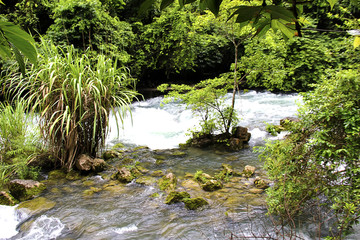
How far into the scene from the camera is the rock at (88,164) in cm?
376

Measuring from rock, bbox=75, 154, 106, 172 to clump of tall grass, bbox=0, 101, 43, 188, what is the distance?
1.97 ft

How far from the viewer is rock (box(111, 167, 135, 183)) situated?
373cm

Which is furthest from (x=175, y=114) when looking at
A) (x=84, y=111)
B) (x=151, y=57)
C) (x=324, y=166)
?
(x=324, y=166)

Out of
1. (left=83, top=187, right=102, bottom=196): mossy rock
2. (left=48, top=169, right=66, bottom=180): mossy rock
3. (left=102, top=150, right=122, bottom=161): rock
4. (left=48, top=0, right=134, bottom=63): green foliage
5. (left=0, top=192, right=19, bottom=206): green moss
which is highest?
(left=48, top=0, right=134, bottom=63): green foliage

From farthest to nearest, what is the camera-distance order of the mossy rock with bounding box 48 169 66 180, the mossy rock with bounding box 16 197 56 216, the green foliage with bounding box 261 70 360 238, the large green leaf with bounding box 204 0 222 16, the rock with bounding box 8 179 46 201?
the mossy rock with bounding box 48 169 66 180 → the rock with bounding box 8 179 46 201 → the mossy rock with bounding box 16 197 56 216 → the green foliage with bounding box 261 70 360 238 → the large green leaf with bounding box 204 0 222 16

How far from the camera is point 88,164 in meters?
3.82

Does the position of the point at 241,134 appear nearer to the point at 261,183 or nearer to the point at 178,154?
the point at 178,154

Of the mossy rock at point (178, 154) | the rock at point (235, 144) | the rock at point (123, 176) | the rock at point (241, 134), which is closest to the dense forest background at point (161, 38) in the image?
the rock at point (241, 134)

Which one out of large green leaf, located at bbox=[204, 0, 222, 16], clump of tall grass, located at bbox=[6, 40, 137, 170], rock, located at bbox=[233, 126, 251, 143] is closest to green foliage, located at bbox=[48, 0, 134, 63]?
clump of tall grass, located at bbox=[6, 40, 137, 170]

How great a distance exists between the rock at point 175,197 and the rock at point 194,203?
4.3 inches

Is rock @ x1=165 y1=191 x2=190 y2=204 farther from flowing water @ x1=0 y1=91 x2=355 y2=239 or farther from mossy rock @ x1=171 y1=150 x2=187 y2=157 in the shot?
mossy rock @ x1=171 y1=150 x2=187 y2=157

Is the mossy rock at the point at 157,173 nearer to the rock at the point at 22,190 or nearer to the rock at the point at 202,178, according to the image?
the rock at the point at 202,178

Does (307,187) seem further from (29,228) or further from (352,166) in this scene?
(29,228)

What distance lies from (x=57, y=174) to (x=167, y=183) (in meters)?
Result: 1.74
